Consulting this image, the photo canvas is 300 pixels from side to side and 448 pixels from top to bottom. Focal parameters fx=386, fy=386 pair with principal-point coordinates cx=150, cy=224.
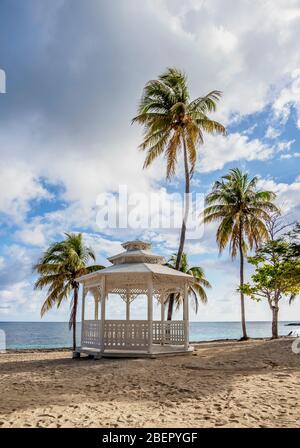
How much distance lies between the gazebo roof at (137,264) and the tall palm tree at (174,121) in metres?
3.61

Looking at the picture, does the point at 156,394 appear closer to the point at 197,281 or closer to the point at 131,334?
the point at 131,334

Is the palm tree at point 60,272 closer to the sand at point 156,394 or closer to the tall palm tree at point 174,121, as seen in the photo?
the tall palm tree at point 174,121

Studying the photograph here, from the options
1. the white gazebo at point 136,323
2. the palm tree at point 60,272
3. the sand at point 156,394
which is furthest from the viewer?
the palm tree at point 60,272

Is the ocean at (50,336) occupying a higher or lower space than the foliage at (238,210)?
lower

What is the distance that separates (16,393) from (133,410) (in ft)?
9.20

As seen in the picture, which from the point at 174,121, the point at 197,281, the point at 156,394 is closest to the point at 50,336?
the point at 197,281

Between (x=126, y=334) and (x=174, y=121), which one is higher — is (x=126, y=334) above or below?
below

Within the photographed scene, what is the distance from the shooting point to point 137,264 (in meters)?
14.1

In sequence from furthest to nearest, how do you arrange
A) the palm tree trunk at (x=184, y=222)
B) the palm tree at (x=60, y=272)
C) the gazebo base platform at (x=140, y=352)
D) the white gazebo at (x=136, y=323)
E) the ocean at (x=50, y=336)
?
the ocean at (x=50, y=336), the palm tree at (x=60, y=272), the palm tree trunk at (x=184, y=222), the white gazebo at (x=136, y=323), the gazebo base platform at (x=140, y=352)

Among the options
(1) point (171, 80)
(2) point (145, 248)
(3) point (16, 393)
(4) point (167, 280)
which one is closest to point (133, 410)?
(3) point (16, 393)

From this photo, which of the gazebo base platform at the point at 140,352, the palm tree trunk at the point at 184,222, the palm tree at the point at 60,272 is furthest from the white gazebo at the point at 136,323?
the palm tree at the point at 60,272

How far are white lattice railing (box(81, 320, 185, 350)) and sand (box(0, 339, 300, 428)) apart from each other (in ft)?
4.74

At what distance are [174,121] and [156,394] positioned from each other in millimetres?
14138

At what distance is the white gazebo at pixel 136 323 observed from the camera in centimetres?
1316
